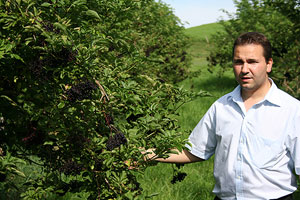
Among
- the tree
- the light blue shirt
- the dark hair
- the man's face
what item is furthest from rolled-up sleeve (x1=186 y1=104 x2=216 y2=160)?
the tree

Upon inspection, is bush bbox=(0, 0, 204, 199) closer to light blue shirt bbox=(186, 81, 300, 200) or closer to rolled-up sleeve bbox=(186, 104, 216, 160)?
rolled-up sleeve bbox=(186, 104, 216, 160)

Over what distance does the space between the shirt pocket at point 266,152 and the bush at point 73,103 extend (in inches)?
22.9

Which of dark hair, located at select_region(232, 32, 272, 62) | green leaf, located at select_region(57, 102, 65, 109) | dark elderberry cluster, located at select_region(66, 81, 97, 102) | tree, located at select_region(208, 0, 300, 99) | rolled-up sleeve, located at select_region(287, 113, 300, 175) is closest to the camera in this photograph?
dark elderberry cluster, located at select_region(66, 81, 97, 102)

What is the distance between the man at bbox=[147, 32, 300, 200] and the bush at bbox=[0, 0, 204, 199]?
0.40m

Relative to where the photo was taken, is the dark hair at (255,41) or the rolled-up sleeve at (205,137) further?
the rolled-up sleeve at (205,137)

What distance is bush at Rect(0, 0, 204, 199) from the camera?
1.96 m

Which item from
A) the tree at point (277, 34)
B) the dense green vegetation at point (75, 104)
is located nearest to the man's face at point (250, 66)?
the dense green vegetation at point (75, 104)

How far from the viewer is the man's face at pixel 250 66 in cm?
244

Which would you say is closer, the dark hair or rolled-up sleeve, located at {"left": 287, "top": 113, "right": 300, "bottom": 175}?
rolled-up sleeve, located at {"left": 287, "top": 113, "right": 300, "bottom": 175}

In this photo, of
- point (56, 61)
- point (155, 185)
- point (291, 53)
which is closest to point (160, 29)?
point (291, 53)

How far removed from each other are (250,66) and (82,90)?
3.91ft

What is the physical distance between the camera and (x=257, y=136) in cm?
247

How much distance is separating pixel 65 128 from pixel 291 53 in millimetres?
8637

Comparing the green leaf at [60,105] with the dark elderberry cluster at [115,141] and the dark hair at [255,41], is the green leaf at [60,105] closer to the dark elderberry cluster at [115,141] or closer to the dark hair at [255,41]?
the dark elderberry cluster at [115,141]
